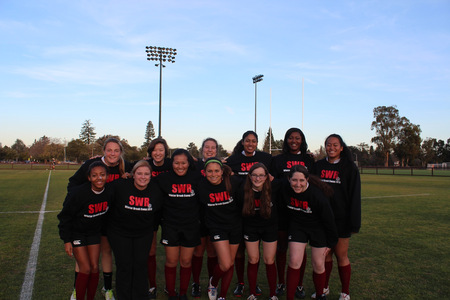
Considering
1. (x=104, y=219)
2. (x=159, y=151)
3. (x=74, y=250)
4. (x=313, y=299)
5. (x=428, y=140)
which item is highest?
(x=428, y=140)

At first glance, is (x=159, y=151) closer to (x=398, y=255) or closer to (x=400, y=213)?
(x=398, y=255)

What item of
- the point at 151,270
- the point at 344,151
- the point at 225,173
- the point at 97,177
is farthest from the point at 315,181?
the point at 97,177

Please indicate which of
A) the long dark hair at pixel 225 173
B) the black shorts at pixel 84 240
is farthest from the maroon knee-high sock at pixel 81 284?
the long dark hair at pixel 225 173

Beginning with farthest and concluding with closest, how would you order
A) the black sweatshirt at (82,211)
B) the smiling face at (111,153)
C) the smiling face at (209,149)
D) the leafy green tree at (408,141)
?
the leafy green tree at (408,141)
the smiling face at (209,149)
the smiling face at (111,153)
the black sweatshirt at (82,211)

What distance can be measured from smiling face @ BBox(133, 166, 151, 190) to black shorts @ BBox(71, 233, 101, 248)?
0.74 metres

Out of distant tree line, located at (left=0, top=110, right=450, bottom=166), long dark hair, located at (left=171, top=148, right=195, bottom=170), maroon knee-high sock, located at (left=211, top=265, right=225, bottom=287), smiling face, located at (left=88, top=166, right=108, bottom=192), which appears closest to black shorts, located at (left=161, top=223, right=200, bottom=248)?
maroon knee-high sock, located at (left=211, top=265, right=225, bottom=287)

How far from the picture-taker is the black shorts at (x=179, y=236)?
145 inches

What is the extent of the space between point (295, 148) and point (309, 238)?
3.83 ft

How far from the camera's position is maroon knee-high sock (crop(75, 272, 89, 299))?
3.44m

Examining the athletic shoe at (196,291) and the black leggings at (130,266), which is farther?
the athletic shoe at (196,291)

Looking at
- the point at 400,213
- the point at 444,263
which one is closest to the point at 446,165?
the point at 400,213

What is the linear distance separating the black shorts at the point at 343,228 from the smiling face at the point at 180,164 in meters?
1.87

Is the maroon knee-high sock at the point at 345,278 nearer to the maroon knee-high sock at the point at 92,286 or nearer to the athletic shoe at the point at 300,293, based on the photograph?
the athletic shoe at the point at 300,293

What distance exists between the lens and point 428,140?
9300 cm
